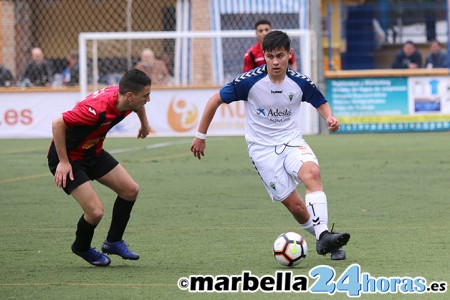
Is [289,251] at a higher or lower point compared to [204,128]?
lower

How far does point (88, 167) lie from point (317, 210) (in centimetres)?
171

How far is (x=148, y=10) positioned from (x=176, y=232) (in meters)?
19.1

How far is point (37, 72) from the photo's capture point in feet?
82.6

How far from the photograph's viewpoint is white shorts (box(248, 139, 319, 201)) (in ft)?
26.9

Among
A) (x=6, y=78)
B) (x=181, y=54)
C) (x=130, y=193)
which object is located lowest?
(x=6, y=78)

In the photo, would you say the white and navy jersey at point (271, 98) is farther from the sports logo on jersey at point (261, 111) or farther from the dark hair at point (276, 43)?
the dark hair at point (276, 43)

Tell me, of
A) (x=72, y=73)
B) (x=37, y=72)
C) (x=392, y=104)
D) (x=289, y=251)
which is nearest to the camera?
(x=289, y=251)

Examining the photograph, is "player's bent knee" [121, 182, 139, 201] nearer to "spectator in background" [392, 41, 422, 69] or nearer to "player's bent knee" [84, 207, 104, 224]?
"player's bent knee" [84, 207, 104, 224]

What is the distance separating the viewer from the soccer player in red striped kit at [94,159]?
771 cm

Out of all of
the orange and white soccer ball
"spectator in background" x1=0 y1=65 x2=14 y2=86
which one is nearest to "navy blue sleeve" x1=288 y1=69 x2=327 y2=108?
the orange and white soccer ball

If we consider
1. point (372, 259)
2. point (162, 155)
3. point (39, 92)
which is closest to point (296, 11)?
point (39, 92)

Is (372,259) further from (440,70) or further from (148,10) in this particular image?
(148,10)

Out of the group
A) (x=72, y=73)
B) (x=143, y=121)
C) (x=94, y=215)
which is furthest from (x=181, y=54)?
(x=94, y=215)

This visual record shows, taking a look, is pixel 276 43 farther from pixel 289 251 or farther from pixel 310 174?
pixel 289 251
